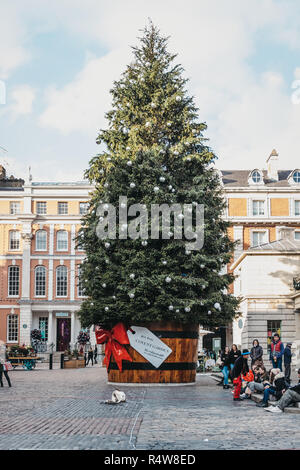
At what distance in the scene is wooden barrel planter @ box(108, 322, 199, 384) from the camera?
2064cm

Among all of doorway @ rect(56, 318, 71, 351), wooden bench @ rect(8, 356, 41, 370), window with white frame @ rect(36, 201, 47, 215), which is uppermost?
window with white frame @ rect(36, 201, 47, 215)

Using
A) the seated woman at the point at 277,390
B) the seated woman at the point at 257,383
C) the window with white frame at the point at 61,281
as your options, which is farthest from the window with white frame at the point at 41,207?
the seated woman at the point at 277,390

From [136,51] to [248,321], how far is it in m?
17.3

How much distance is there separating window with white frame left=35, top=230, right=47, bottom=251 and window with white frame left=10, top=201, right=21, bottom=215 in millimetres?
2990

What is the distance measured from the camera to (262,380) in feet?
60.3

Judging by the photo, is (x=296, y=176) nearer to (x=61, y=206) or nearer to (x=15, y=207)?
(x=61, y=206)

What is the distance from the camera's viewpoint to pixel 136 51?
81.1 ft

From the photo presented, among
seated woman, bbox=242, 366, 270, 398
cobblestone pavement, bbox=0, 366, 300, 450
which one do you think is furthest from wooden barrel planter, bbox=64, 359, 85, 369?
seated woman, bbox=242, 366, 270, 398

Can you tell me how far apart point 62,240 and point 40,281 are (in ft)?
15.2

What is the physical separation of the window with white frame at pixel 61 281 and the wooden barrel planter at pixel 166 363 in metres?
42.9

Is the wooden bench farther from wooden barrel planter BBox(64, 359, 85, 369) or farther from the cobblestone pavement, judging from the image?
the cobblestone pavement

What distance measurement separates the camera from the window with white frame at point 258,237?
56344 mm
